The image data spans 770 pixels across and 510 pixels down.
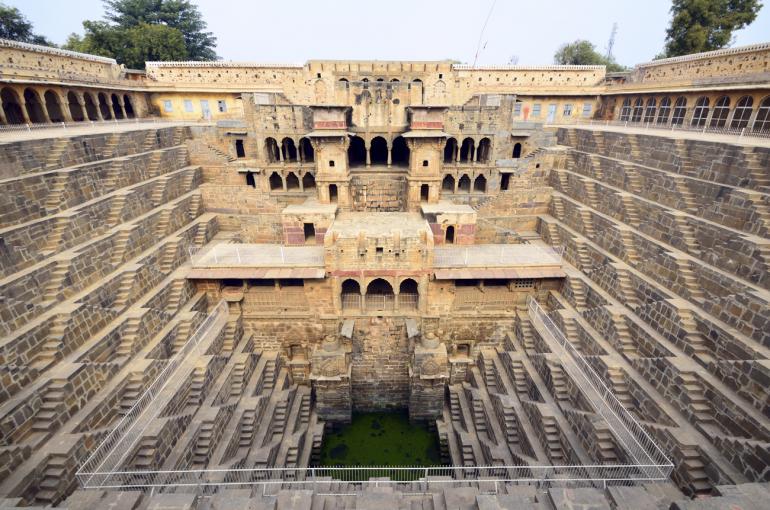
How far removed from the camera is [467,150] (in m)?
26.3

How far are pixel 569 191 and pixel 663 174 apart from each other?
5.77m

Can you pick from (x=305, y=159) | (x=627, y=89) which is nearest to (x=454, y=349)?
(x=305, y=159)

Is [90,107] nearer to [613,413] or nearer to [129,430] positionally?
[129,430]

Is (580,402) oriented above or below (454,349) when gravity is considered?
above

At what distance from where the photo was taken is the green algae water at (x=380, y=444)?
15.2 metres

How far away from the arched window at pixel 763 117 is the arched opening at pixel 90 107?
2004 inches

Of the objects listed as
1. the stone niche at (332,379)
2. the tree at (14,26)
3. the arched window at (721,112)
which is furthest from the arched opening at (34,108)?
the arched window at (721,112)

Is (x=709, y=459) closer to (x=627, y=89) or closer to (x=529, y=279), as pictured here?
(x=529, y=279)

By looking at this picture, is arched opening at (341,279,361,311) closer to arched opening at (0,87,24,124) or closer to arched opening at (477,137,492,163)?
arched opening at (477,137,492,163)

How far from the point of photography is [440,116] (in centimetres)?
2072

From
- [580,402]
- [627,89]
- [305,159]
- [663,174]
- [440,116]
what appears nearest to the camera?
[580,402]

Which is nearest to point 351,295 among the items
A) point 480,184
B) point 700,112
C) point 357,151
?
point 480,184

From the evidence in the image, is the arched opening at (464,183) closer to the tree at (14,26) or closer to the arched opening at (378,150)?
the arched opening at (378,150)

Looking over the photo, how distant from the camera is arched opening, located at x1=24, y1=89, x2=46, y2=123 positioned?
25.5 m
